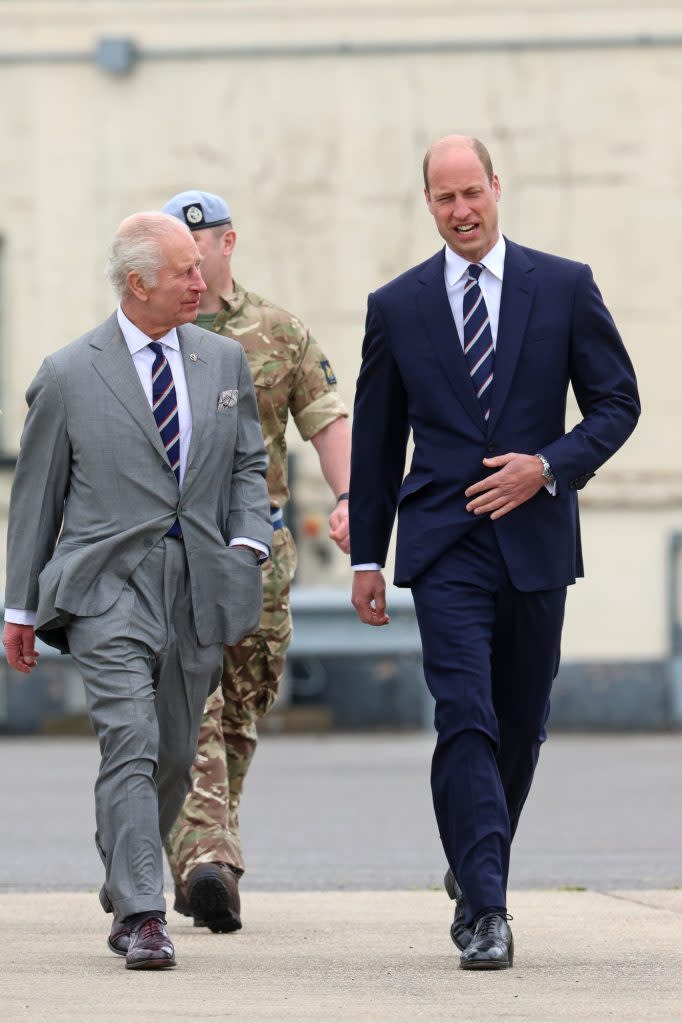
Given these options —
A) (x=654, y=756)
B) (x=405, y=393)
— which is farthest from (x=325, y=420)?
(x=654, y=756)

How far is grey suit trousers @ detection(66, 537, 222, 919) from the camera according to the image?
230 inches

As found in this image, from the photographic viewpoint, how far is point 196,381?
624 centimetres

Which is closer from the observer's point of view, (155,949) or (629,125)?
(155,949)

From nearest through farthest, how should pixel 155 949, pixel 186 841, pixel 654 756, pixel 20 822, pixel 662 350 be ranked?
pixel 155 949
pixel 186 841
pixel 20 822
pixel 654 756
pixel 662 350

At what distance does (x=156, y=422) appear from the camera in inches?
242

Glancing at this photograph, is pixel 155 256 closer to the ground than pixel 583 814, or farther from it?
farther from it

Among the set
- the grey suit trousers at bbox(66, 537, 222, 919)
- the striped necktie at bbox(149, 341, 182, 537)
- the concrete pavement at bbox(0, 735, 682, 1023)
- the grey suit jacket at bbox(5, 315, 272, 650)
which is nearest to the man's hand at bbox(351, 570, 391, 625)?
the grey suit jacket at bbox(5, 315, 272, 650)

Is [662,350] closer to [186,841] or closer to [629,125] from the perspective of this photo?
[629,125]

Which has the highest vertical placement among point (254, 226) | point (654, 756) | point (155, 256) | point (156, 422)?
point (254, 226)

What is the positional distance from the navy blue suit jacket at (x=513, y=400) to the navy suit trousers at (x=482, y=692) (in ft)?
0.20

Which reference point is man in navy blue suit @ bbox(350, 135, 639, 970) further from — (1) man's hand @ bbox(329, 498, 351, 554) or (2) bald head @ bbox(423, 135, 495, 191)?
(1) man's hand @ bbox(329, 498, 351, 554)

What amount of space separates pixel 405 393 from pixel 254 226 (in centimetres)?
1244

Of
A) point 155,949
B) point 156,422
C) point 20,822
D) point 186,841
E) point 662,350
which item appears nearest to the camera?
point 155,949

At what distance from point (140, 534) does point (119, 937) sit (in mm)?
961
